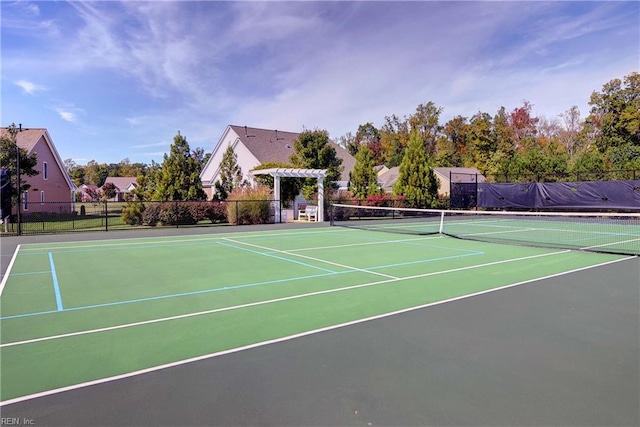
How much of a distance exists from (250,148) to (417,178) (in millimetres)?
14056

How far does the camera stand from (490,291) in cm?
666

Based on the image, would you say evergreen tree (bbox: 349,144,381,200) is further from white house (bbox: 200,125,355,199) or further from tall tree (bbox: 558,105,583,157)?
tall tree (bbox: 558,105,583,157)

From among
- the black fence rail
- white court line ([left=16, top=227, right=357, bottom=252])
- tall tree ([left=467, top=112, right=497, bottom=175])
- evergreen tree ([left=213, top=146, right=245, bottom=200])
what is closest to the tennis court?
white court line ([left=16, top=227, right=357, bottom=252])

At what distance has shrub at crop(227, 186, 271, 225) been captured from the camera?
71.7ft

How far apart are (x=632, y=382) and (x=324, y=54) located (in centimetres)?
1919

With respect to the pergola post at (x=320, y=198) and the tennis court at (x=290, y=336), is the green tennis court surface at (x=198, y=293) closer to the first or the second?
the tennis court at (x=290, y=336)

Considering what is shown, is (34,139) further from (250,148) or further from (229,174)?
(250,148)

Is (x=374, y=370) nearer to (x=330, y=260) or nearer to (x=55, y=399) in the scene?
(x=55, y=399)

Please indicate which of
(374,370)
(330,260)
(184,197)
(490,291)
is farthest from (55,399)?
(184,197)

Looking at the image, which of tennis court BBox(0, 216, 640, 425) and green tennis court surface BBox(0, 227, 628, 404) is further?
green tennis court surface BBox(0, 227, 628, 404)

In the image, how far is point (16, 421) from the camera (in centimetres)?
291

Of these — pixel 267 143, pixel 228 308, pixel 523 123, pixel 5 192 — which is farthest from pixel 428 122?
pixel 228 308

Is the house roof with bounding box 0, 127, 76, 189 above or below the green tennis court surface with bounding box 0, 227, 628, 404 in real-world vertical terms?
above

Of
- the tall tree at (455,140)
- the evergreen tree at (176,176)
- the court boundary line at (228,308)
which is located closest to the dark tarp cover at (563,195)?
the court boundary line at (228,308)
